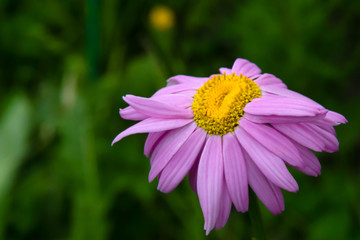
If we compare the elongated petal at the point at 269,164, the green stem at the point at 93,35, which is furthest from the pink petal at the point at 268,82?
the green stem at the point at 93,35

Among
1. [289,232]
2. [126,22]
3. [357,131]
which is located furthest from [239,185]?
[126,22]

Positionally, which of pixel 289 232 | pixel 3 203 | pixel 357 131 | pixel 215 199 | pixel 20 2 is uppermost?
pixel 20 2

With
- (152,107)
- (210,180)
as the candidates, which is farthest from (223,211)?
(152,107)

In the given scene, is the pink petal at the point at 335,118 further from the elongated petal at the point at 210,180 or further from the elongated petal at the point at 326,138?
the elongated petal at the point at 210,180

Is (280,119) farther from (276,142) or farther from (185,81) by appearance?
(185,81)

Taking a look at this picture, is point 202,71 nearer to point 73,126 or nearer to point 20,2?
point 73,126

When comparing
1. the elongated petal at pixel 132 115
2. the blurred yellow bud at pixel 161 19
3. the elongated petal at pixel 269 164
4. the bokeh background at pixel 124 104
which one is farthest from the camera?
the blurred yellow bud at pixel 161 19

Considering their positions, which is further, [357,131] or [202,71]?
[202,71]

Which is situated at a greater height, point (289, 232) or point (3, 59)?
point (3, 59)
